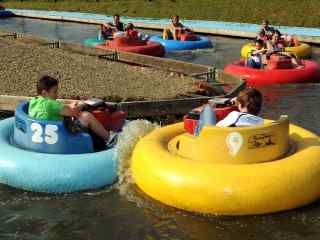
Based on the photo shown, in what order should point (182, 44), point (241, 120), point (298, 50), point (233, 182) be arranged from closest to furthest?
point (233, 182) → point (241, 120) → point (298, 50) → point (182, 44)

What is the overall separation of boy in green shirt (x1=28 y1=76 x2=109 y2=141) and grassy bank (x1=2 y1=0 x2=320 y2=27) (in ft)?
55.8

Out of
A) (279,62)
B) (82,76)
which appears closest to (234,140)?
(82,76)

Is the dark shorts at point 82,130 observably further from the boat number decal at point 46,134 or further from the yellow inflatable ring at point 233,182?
the yellow inflatable ring at point 233,182

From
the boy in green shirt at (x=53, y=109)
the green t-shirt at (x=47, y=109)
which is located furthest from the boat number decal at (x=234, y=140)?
the green t-shirt at (x=47, y=109)

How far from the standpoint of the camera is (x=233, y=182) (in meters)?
6.03

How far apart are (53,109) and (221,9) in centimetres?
2073

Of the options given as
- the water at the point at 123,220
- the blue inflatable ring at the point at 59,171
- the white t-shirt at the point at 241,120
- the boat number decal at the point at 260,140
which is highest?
the white t-shirt at the point at 241,120

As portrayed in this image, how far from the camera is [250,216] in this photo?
6176 mm

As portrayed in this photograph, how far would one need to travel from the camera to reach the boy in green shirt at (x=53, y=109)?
23.1 ft

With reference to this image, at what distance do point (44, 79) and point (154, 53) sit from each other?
9563 mm

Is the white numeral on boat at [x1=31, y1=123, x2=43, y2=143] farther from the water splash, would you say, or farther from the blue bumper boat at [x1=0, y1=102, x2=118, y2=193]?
the water splash

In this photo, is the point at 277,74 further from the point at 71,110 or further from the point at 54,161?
the point at 54,161

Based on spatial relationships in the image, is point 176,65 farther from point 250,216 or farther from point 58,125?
point 250,216

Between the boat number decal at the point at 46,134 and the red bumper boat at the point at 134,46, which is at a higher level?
the boat number decal at the point at 46,134
